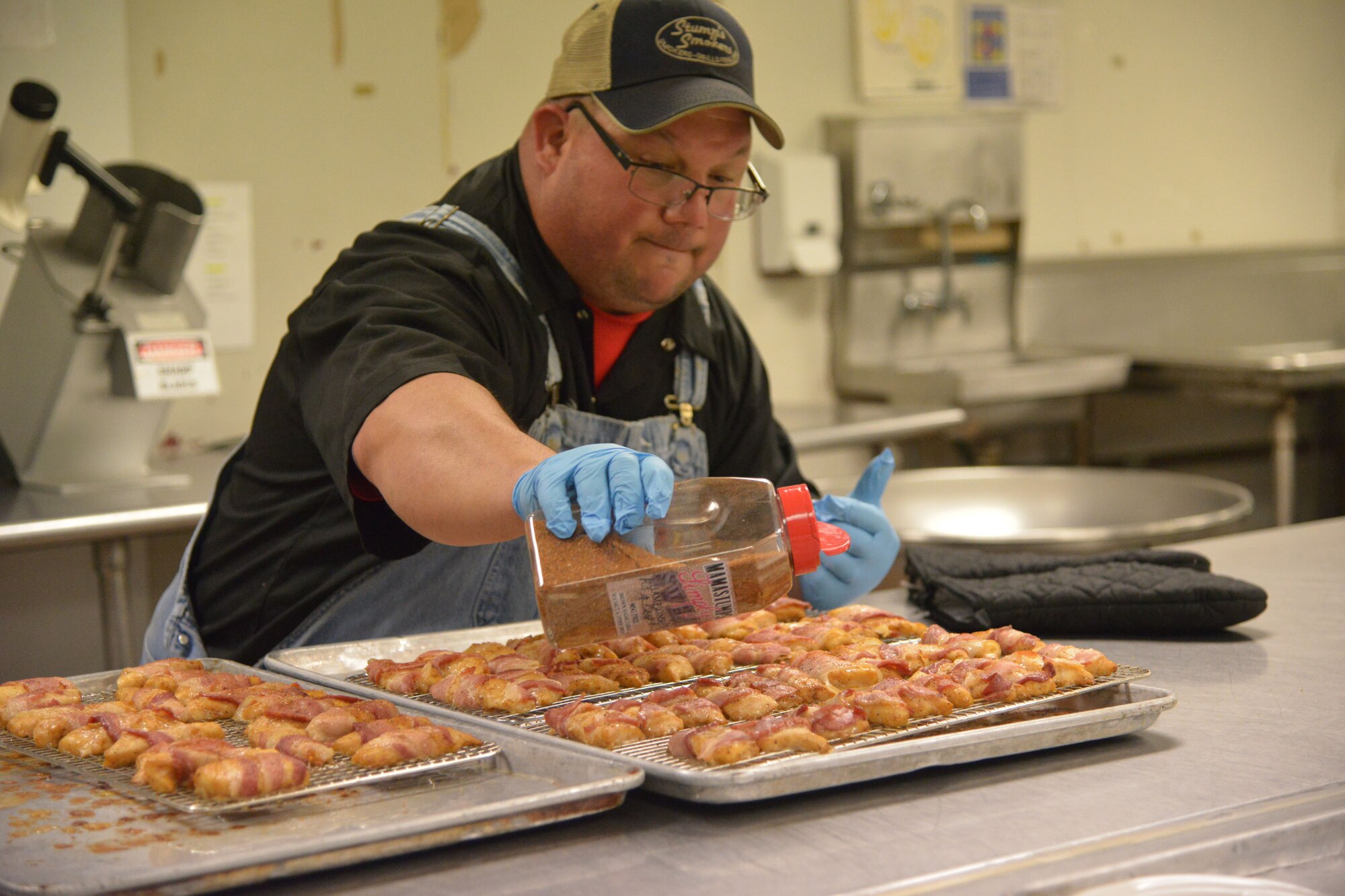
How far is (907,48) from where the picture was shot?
4.64 m

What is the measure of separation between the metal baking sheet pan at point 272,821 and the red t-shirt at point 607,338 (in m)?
0.84

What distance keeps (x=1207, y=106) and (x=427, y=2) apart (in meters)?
3.33

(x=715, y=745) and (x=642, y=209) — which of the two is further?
(x=642, y=209)

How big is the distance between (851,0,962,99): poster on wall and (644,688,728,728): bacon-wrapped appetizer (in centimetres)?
363

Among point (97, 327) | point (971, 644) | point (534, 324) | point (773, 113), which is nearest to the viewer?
point (971, 644)

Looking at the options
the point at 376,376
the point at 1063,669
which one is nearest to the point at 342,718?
the point at 376,376

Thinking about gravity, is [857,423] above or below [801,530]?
below

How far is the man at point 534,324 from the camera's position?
1.69m

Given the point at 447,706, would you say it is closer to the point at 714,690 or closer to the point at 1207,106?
the point at 714,690

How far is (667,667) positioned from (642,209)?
64 centimetres

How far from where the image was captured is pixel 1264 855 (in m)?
1.03

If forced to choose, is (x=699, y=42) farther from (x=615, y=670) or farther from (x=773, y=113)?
(x=773, y=113)

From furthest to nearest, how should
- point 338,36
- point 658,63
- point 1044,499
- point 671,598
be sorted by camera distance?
point 338,36 < point 1044,499 < point 658,63 < point 671,598

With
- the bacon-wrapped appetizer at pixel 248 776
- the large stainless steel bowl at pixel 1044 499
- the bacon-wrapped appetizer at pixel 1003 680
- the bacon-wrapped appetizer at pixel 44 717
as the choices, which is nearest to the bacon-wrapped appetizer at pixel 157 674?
the bacon-wrapped appetizer at pixel 44 717
